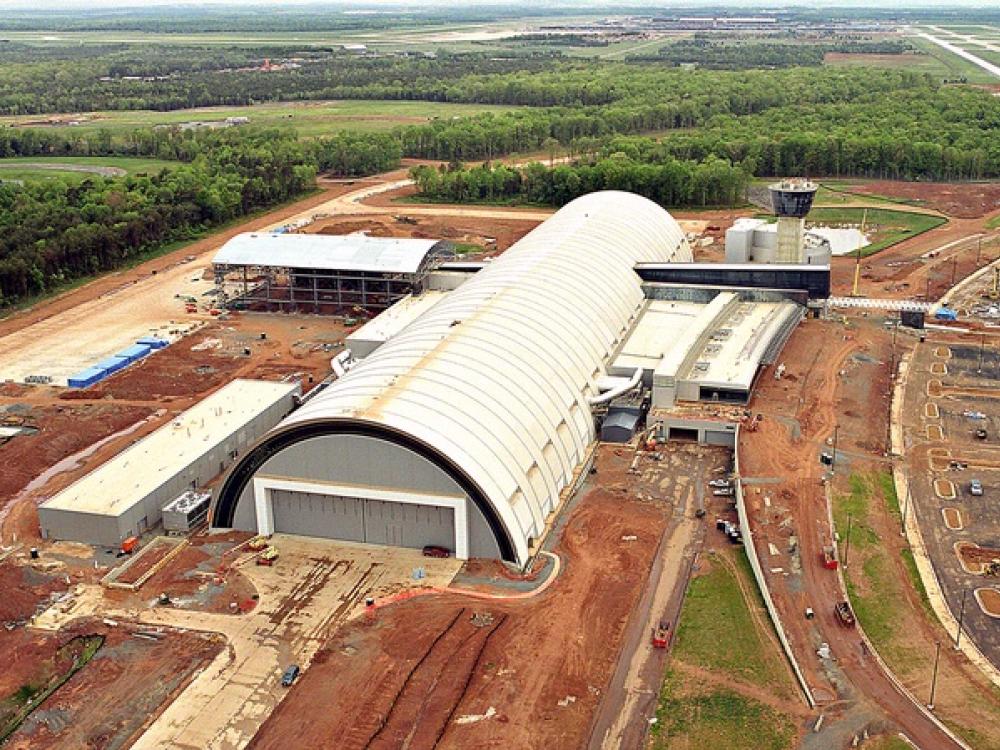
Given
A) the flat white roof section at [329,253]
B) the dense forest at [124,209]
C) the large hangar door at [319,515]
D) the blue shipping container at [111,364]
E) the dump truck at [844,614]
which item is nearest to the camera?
the dump truck at [844,614]

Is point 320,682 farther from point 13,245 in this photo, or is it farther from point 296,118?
point 296,118

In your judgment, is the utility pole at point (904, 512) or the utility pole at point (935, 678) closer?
the utility pole at point (935, 678)

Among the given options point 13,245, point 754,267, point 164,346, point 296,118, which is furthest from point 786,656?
point 296,118

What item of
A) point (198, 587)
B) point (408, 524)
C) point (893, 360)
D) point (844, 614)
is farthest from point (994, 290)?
point (198, 587)

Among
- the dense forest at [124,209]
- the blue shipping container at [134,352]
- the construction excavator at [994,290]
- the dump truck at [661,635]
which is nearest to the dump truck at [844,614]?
the dump truck at [661,635]

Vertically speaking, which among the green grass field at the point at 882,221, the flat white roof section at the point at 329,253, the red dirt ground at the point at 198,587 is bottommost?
the red dirt ground at the point at 198,587

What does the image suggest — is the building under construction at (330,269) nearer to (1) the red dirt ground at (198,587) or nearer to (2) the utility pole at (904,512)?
(1) the red dirt ground at (198,587)
